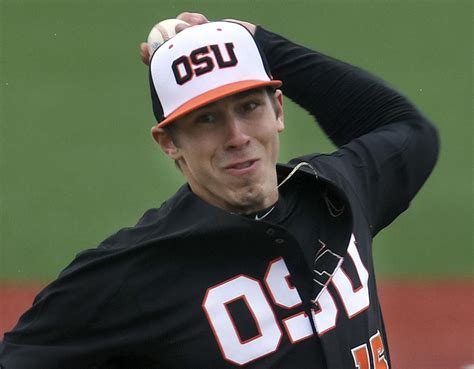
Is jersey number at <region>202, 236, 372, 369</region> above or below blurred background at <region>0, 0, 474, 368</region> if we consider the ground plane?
below

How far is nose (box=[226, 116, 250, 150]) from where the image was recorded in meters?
1.92

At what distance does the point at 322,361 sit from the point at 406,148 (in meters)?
0.65

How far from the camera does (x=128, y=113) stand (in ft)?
28.6

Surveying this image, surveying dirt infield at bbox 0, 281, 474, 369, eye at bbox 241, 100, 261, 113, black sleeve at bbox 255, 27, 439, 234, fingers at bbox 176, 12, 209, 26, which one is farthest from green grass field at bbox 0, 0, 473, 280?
eye at bbox 241, 100, 261, 113

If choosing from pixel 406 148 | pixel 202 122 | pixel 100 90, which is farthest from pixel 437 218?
pixel 202 122

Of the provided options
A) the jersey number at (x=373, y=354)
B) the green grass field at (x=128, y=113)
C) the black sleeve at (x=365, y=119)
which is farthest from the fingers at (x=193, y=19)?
the green grass field at (x=128, y=113)

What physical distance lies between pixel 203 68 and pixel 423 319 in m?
4.61

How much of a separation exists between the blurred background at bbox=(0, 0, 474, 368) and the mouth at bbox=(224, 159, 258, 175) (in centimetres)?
519

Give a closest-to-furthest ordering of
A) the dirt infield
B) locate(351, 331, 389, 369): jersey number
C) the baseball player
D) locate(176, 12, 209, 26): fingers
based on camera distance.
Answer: the baseball player < locate(351, 331, 389, 369): jersey number < locate(176, 12, 209, 26): fingers < the dirt infield

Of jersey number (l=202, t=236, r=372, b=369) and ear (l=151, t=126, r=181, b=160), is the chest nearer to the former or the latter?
jersey number (l=202, t=236, r=372, b=369)

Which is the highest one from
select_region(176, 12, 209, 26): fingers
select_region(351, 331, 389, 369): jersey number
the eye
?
select_region(176, 12, 209, 26): fingers

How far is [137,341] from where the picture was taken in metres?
1.88

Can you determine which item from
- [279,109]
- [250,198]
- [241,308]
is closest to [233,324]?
[241,308]

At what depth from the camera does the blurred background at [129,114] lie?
7.49 metres
